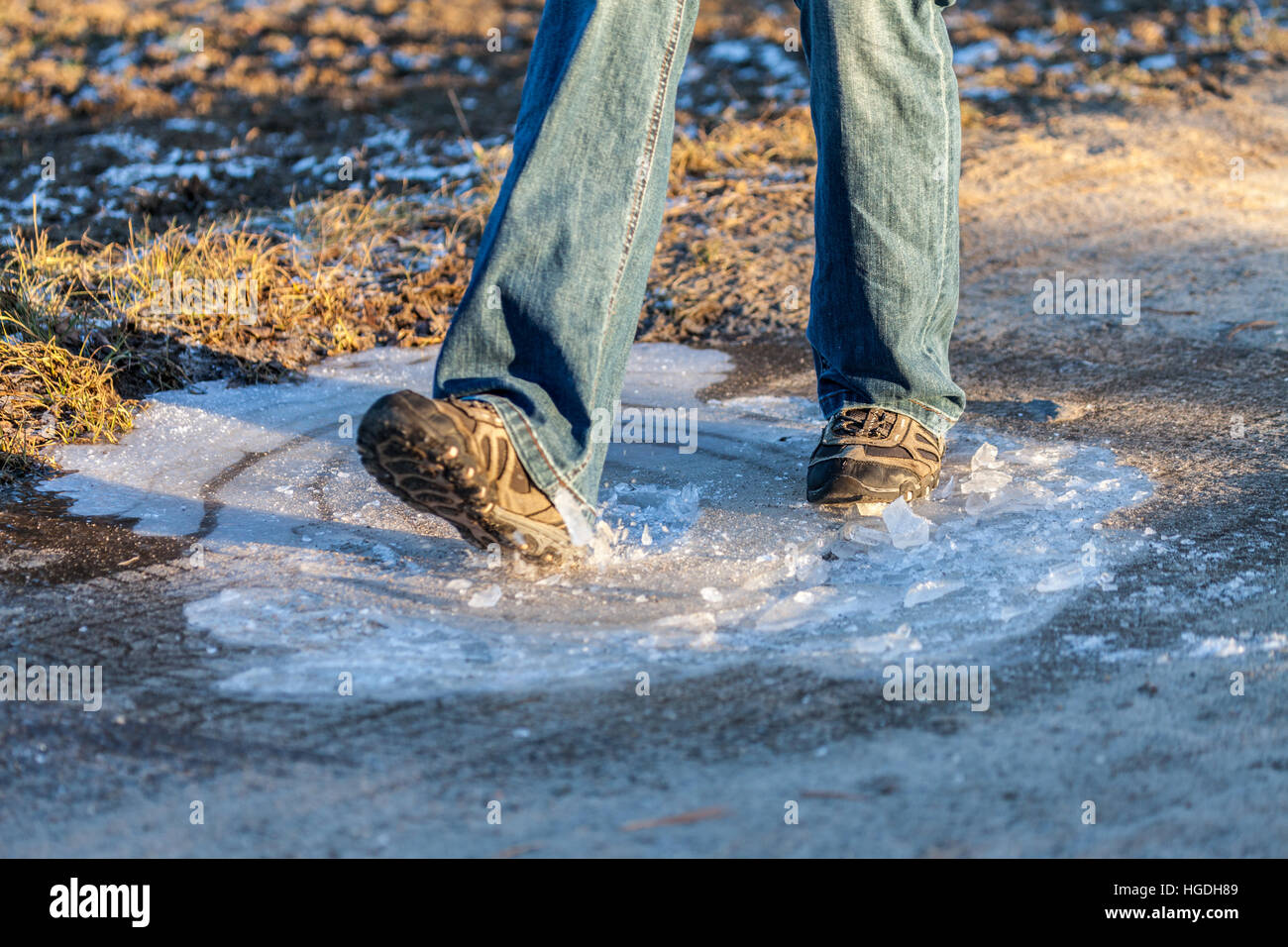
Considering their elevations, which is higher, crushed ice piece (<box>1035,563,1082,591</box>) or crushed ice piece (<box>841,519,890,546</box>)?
crushed ice piece (<box>1035,563,1082,591</box>)

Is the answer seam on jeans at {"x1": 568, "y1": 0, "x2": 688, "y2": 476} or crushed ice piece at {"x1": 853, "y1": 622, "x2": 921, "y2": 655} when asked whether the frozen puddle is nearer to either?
crushed ice piece at {"x1": 853, "y1": 622, "x2": 921, "y2": 655}

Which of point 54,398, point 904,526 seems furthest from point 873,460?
point 54,398

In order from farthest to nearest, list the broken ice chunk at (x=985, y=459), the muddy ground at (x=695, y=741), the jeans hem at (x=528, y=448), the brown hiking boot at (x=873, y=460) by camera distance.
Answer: the broken ice chunk at (x=985, y=459)
the brown hiking boot at (x=873, y=460)
the jeans hem at (x=528, y=448)
the muddy ground at (x=695, y=741)

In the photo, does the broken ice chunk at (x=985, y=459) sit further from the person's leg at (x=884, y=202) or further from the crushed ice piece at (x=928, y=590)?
the crushed ice piece at (x=928, y=590)

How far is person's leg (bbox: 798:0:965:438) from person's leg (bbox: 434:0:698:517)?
361 millimetres

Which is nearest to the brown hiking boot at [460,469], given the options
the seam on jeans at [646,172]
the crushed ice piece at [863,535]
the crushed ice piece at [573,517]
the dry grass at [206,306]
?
the crushed ice piece at [573,517]

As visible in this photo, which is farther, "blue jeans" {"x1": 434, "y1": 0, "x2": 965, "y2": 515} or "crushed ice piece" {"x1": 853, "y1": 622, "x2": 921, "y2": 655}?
"blue jeans" {"x1": 434, "y1": 0, "x2": 965, "y2": 515}

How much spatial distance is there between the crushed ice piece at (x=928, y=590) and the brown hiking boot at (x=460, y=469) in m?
0.54

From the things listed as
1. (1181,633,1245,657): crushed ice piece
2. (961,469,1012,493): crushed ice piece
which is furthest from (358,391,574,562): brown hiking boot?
(1181,633,1245,657): crushed ice piece

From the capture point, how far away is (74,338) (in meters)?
3.00

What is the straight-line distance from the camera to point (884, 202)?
2189mm

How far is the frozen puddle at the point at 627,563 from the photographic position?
67.1 inches

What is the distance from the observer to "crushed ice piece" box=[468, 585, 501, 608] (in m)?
1.86

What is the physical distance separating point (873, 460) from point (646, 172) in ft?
2.18
